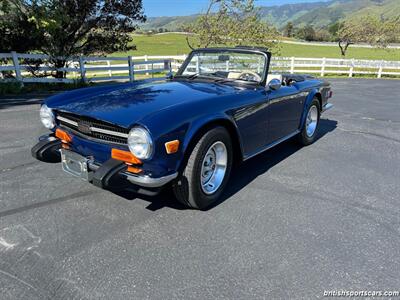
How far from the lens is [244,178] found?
12.7ft

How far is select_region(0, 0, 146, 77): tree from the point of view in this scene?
35.9ft

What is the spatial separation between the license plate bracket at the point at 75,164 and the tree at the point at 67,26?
941 cm

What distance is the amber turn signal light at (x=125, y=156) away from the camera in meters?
2.54

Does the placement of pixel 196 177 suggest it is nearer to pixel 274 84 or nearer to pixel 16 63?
pixel 274 84

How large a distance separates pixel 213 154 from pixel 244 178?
0.85 meters

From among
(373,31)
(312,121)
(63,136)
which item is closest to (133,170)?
(63,136)

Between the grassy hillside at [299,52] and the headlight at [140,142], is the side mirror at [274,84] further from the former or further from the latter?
the grassy hillside at [299,52]

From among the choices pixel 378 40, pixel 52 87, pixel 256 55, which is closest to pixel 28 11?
pixel 52 87

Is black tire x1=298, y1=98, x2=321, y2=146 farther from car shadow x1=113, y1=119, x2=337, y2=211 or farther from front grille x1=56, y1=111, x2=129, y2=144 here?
front grille x1=56, y1=111, x2=129, y2=144

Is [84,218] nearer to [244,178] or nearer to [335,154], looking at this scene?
[244,178]

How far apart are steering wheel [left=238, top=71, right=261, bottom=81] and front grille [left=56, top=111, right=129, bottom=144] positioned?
1.91 metres

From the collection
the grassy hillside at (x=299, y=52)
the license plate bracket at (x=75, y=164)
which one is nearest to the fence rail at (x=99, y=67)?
the license plate bracket at (x=75, y=164)

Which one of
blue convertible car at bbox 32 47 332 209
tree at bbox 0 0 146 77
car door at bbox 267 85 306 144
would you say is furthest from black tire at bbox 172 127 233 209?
tree at bbox 0 0 146 77

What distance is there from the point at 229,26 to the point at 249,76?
13.1 meters
